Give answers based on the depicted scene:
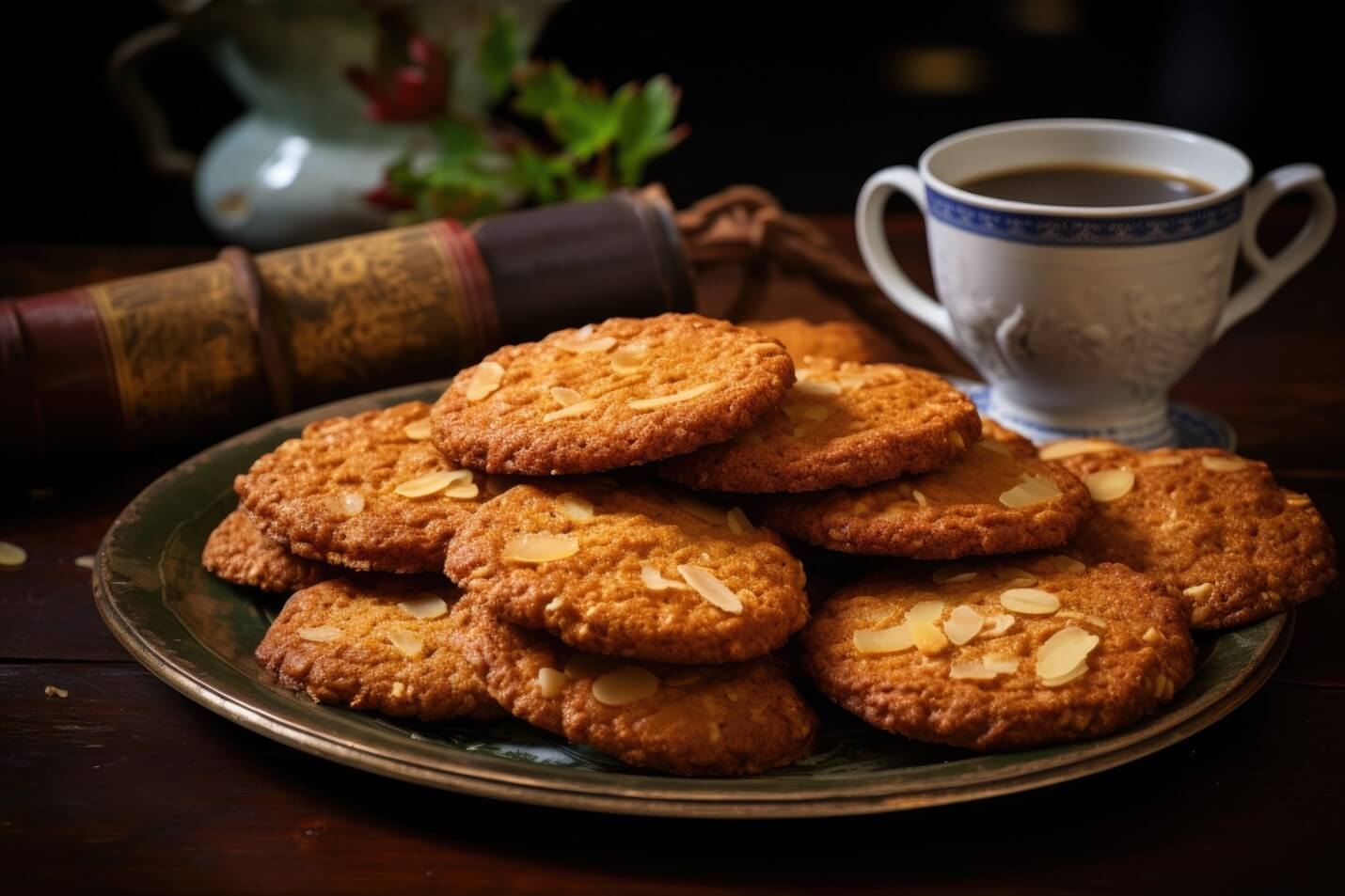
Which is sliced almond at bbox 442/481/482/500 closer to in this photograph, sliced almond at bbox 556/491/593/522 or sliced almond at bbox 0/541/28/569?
sliced almond at bbox 556/491/593/522

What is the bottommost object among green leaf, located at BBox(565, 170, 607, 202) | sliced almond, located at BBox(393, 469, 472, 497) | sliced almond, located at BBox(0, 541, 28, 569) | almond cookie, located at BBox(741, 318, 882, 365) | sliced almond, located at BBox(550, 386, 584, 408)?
sliced almond, located at BBox(0, 541, 28, 569)

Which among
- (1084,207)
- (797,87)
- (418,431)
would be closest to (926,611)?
(418,431)

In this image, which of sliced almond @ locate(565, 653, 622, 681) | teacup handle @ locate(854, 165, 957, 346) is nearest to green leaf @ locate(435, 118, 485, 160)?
teacup handle @ locate(854, 165, 957, 346)

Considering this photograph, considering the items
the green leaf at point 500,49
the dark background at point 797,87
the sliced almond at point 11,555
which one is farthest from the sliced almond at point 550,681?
the dark background at point 797,87

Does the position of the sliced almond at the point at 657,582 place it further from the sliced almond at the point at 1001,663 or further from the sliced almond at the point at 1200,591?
the sliced almond at the point at 1200,591

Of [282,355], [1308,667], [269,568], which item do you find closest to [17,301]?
[282,355]

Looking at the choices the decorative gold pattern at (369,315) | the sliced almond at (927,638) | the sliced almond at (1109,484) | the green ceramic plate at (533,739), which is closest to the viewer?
the green ceramic plate at (533,739)

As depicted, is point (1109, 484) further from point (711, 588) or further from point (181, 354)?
point (181, 354)
